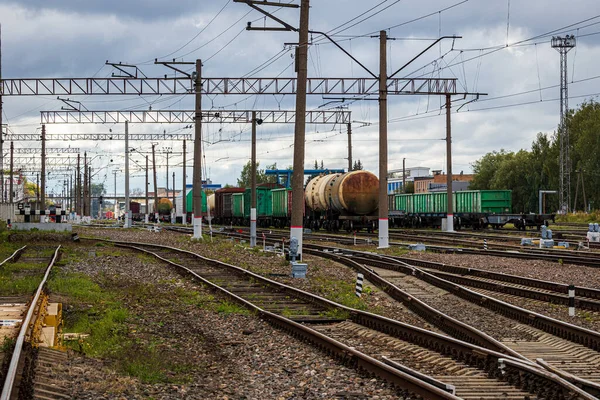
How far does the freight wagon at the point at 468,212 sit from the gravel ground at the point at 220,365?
37.7 meters

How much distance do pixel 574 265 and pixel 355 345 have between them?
569 inches

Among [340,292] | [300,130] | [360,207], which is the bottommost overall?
[340,292]

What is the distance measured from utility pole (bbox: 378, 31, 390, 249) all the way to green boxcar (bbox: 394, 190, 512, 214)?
21566 mm

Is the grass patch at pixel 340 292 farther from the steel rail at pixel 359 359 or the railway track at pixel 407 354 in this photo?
the steel rail at pixel 359 359

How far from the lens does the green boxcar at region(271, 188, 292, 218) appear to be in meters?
52.4

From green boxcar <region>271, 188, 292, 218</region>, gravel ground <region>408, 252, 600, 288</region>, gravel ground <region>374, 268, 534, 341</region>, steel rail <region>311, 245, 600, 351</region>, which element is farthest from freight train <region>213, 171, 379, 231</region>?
steel rail <region>311, 245, 600, 351</region>

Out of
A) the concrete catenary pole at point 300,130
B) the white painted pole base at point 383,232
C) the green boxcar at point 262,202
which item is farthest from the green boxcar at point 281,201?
the concrete catenary pole at point 300,130

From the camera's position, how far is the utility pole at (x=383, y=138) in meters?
31.2

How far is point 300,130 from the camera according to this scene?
22.3 meters

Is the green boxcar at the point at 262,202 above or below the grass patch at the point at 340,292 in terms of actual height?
above

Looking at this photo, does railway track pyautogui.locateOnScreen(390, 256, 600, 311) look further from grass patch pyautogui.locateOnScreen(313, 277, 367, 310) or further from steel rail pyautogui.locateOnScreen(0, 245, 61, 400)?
steel rail pyautogui.locateOnScreen(0, 245, 61, 400)

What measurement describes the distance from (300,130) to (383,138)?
32.5 ft

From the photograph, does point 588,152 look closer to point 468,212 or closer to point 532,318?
point 468,212

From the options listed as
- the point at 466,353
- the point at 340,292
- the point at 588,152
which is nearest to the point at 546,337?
the point at 466,353
